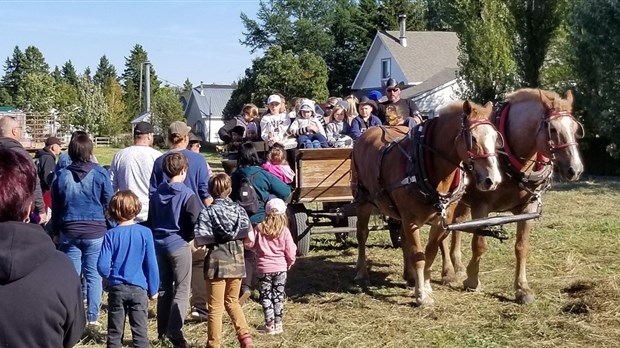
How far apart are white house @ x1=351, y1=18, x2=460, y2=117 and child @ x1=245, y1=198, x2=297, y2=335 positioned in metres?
35.0

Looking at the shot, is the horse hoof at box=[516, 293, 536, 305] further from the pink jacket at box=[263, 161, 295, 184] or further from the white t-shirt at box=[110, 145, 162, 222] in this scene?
the white t-shirt at box=[110, 145, 162, 222]

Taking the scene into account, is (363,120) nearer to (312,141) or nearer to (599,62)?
(312,141)

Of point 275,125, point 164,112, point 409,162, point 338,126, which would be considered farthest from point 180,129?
point 164,112

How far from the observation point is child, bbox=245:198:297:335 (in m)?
6.03

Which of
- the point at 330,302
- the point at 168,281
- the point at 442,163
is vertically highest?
the point at 442,163

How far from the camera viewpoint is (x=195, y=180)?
654 centimetres

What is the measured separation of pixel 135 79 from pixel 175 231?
9241 centimetres

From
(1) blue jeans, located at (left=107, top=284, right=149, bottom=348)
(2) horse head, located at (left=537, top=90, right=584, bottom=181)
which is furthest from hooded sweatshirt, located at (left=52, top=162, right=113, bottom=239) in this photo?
(2) horse head, located at (left=537, top=90, right=584, bottom=181)

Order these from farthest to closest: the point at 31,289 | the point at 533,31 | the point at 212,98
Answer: the point at 212,98 → the point at 533,31 → the point at 31,289

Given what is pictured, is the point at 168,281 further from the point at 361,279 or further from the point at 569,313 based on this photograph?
the point at 569,313

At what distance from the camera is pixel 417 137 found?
6.79 meters

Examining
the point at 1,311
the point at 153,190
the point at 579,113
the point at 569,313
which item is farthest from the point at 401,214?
the point at 579,113

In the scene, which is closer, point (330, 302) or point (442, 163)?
point (442, 163)

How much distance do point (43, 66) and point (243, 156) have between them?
301 ft
